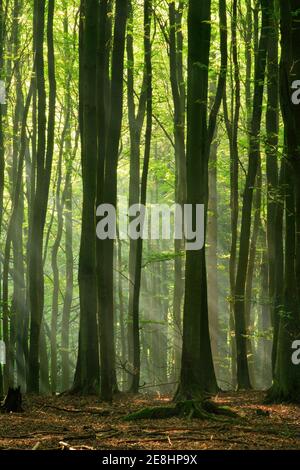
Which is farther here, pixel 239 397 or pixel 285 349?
pixel 239 397

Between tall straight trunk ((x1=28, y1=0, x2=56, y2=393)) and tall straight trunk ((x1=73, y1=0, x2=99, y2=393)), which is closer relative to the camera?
tall straight trunk ((x1=73, y1=0, x2=99, y2=393))

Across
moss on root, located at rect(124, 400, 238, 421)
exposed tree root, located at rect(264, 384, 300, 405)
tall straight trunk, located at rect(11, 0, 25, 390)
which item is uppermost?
tall straight trunk, located at rect(11, 0, 25, 390)

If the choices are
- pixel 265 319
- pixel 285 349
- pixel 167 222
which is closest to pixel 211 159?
pixel 265 319

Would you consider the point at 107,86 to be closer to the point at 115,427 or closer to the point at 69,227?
the point at 115,427

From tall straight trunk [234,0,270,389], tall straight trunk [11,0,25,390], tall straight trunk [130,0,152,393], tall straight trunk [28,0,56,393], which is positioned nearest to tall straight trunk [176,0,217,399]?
tall straight trunk [234,0,270,389]

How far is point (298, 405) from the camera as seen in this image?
11352 mm

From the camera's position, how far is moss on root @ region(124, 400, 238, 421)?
952cm

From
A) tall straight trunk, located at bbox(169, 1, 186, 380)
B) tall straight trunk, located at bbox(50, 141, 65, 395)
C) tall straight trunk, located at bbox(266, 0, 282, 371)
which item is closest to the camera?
tall straight trunk, located at bbox(266, 0, 282, 371)

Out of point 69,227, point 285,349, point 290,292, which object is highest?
point 69,227

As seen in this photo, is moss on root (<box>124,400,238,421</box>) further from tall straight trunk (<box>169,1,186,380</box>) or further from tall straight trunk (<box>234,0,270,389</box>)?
tall straight trunk (<box>169,1,186,380</box>)

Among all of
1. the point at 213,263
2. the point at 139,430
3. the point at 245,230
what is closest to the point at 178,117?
the point at 245,230

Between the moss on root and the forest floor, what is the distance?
0.19 m

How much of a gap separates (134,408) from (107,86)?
693cm

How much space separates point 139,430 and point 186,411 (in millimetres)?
1265
